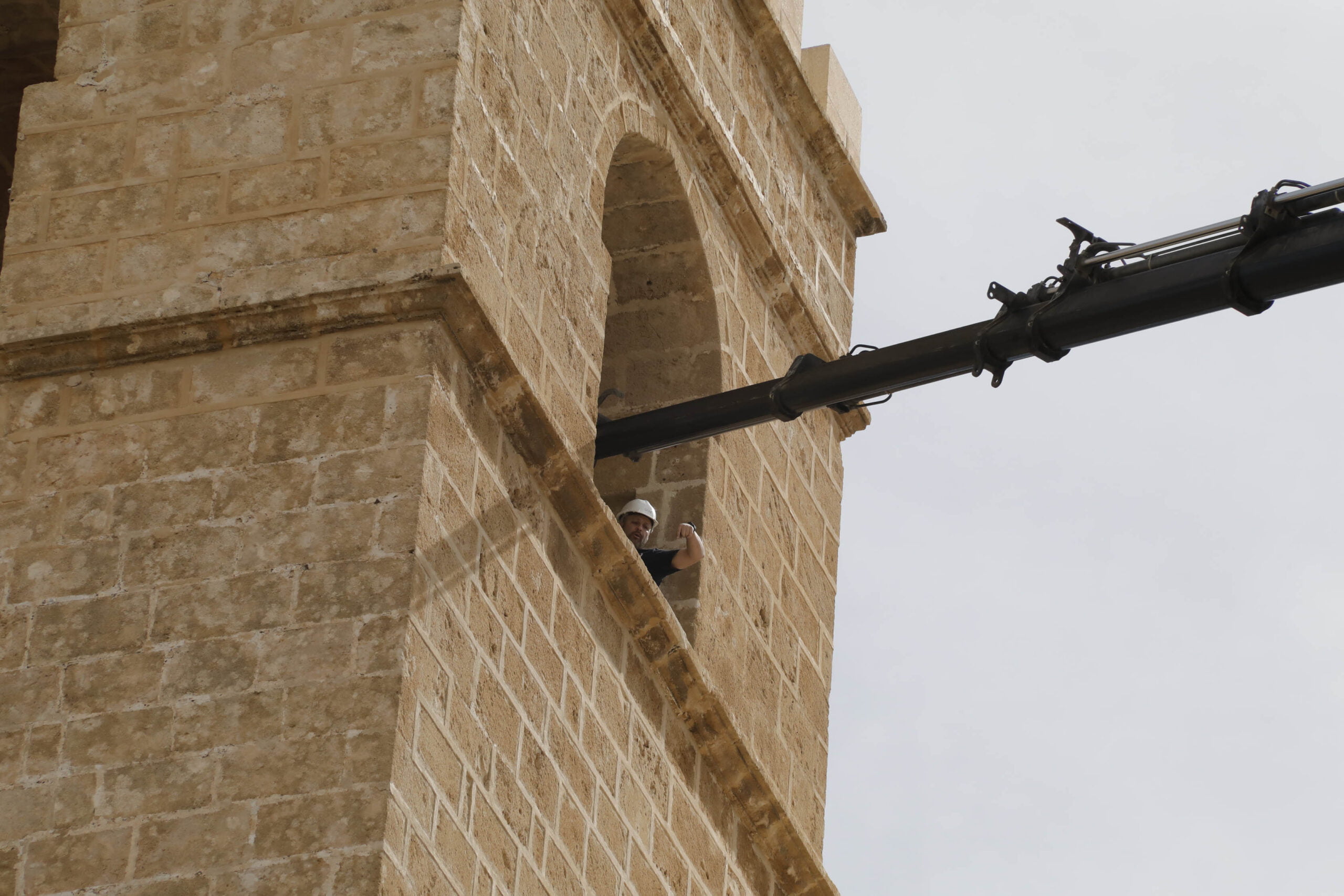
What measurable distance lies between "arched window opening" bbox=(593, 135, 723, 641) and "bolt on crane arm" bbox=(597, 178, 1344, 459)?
54 cm

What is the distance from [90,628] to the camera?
8.34 metres

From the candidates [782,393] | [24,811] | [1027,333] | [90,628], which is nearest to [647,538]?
[782,393]

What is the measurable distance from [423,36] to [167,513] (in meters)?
1.82

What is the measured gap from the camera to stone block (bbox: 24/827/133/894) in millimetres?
7867

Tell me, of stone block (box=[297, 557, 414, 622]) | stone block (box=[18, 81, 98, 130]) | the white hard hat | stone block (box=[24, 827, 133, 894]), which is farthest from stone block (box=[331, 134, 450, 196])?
stone block (box=[24, 827, 133, 894])

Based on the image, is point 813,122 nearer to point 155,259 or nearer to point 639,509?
point 639,509

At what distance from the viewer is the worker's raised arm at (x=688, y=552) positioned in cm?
1056

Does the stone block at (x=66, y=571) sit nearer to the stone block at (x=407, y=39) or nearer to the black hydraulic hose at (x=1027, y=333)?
the stone block at (x=407, y=39)

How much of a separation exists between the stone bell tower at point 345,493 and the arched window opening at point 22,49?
240 cm

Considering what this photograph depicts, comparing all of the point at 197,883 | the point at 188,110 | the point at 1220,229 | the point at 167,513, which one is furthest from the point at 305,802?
the point at 1220,229

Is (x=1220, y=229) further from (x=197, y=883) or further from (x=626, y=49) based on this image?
(x=197, y=883)

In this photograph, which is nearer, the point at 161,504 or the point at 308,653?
the point at 308,653

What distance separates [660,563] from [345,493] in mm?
2383

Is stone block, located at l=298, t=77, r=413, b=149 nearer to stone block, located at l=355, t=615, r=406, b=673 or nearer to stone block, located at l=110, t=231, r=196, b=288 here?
stone block, located at l=110, t=231, r=196, b=288
